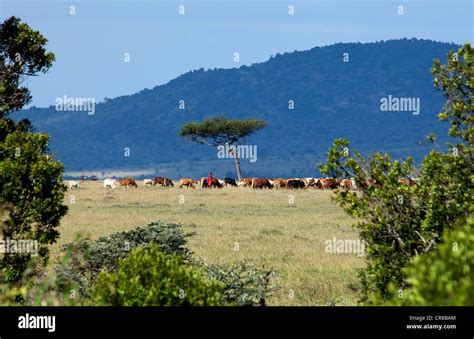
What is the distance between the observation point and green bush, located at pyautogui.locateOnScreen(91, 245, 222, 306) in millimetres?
9531

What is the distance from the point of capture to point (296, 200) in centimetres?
6862

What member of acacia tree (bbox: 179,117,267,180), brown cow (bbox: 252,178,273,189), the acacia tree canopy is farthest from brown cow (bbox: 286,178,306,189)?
the acacia tree canopy

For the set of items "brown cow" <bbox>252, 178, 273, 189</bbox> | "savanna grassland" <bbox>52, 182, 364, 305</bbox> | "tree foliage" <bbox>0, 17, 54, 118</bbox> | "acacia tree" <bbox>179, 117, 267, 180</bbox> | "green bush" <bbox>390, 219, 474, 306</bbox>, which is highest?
"tree foliage" <bbox>0, 17, 54, 118</bbox>

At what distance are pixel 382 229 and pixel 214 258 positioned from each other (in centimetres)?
1427

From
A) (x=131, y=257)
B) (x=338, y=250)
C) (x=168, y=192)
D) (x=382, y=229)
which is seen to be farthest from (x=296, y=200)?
(x=131, y=257)

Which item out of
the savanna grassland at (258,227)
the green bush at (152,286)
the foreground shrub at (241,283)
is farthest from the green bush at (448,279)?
the savanna grassland at (258,227)
